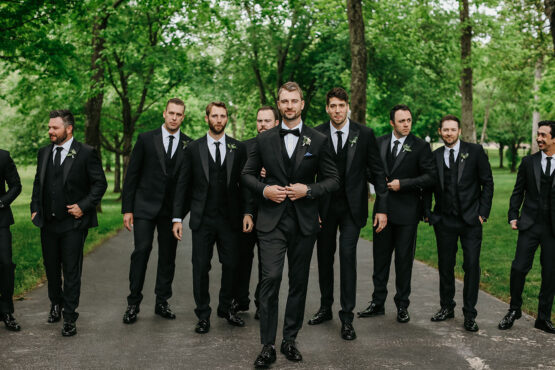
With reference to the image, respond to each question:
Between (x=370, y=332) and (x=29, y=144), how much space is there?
2783 centimetres

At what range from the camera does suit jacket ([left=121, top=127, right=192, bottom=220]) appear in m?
6.48

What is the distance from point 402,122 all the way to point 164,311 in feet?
11.5

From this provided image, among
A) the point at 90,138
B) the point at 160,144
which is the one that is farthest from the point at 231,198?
the point at 90,138

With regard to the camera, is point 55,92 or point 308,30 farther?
point 308,30

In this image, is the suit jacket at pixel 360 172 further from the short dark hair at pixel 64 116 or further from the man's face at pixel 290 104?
the short dark hair at pixel 64 116

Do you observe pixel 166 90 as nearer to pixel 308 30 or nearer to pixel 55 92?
pixel 55 92

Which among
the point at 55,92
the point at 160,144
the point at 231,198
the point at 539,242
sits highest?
the point at 55,92

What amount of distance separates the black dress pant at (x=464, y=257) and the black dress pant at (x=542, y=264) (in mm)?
420

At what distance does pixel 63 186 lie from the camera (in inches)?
239

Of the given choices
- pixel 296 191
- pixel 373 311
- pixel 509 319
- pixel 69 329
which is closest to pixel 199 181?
pixel 296 191

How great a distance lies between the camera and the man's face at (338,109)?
5938 mm

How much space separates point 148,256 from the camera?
6.64 metres

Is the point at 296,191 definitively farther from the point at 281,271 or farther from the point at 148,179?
the point at 148,179

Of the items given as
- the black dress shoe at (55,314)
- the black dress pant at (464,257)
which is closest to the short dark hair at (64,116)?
the black dress shoe at (55,314)
